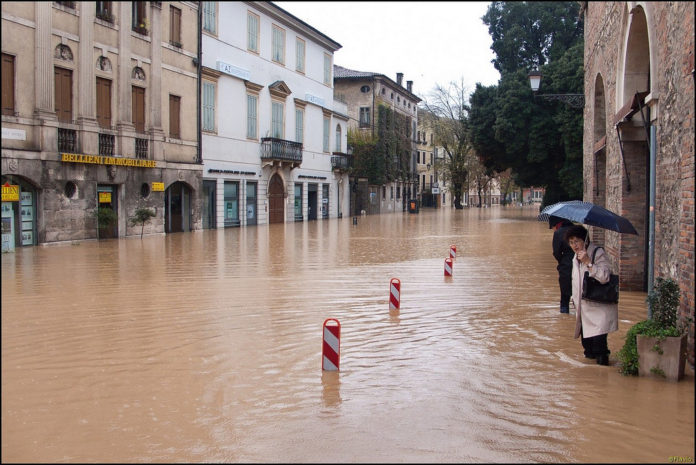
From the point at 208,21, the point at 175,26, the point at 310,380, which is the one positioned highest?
the point at 208,21

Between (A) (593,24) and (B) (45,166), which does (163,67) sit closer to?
(B) (45,166)

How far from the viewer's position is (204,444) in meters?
4.88

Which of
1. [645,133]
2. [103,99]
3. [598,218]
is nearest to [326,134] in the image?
[103,99]

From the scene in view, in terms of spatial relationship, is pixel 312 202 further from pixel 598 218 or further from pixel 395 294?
pixel 598 218

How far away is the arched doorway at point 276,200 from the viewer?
41000 mm

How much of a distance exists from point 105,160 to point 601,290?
20675 millimetres

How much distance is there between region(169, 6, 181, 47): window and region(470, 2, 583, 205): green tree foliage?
16.3 meters

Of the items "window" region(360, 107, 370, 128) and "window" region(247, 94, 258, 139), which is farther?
"window" region(360, 107, 370, 128)

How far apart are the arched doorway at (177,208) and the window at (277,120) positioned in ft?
33.3

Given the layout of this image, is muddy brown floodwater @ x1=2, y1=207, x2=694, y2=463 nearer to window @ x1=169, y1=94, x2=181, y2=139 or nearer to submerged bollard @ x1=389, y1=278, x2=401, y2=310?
submerged bollard @ x1=389, y1=278, x2=401, y2=310

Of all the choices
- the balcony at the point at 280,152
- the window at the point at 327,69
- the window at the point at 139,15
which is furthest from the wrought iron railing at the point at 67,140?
the window at the point at 327,69

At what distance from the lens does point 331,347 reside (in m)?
6.80

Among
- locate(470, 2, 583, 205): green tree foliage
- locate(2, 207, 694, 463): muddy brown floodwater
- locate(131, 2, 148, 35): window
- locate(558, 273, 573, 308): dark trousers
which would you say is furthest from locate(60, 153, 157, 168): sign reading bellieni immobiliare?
locate(470, 2, 583, 205): green tree foliage

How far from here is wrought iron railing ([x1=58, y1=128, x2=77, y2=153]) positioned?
70.9 feet
